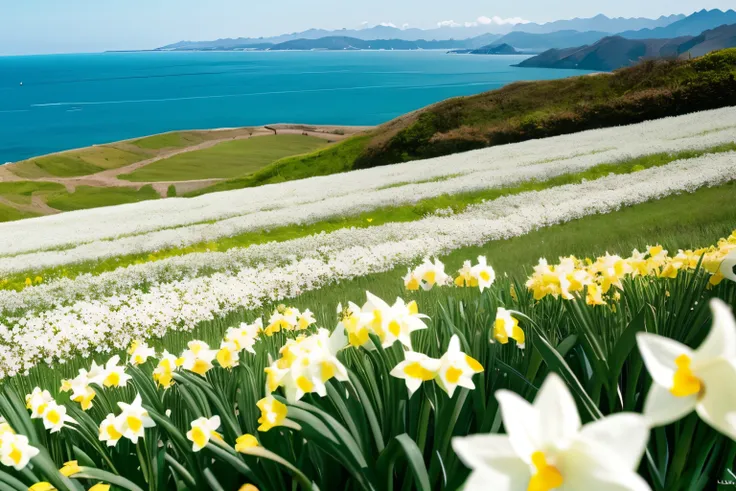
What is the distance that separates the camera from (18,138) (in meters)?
189

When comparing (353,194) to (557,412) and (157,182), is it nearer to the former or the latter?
(557,412)

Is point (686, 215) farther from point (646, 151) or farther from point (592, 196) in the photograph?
point (646, 151)

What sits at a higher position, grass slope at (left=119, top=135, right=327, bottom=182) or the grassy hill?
the grassy hill

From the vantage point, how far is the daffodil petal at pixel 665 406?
1157mm

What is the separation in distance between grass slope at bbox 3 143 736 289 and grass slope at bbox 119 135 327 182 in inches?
2648

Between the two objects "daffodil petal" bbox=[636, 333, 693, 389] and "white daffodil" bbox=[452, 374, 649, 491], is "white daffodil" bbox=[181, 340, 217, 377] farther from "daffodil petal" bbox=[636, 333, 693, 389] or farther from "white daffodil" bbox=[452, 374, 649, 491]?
"daffodil petal" bbox=[636, 333, 693, 389]

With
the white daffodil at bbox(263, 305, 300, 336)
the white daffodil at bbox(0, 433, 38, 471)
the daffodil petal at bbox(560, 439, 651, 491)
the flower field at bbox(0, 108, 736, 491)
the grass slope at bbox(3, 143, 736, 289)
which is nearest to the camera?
the daffodil petal at bbox(560, 439, 651, 491)

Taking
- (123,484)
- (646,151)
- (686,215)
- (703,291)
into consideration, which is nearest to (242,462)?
(123,484)

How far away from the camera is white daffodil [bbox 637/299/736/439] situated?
3.81 feet

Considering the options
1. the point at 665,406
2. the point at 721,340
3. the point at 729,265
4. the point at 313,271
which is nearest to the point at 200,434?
the point at 665,406

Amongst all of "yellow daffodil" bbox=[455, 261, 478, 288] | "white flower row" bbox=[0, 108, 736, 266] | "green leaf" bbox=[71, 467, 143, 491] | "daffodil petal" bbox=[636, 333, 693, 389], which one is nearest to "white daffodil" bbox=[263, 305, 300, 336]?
"yellow daffodil" bbox=[455, 261, 478, 288]

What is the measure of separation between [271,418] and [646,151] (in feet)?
84.0

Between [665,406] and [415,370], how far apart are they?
4.64ft

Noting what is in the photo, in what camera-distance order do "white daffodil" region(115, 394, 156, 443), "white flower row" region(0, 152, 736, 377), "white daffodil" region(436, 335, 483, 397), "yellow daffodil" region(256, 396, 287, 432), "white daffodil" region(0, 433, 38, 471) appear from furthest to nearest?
"white flower row" region(0, 152, 736, 377)
"white daffodil" region(115, 394, 156, 443)
"white daffodil" region(0, 433, 38, 471)
"yellow daffodil" region(256, 396, 287, 432)
"white daffodil" region(436, 335, 483, 397)
